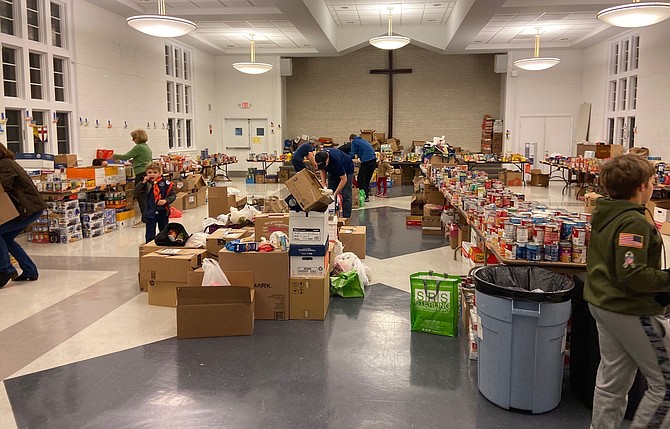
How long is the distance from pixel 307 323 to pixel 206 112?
46.3 feet

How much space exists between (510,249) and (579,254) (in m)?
0.40

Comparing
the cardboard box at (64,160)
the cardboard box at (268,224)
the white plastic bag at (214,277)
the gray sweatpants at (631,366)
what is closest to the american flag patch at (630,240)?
the gray sweatpants at (631,366)

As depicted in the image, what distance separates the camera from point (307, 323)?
429 cm

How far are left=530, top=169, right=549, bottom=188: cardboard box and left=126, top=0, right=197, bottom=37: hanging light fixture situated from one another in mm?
10973

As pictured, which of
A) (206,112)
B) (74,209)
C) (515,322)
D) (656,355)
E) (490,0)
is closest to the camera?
(656,355)

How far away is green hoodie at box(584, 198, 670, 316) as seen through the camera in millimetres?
2139

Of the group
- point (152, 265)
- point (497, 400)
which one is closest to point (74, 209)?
point (152, 265)

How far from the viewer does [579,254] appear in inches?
133

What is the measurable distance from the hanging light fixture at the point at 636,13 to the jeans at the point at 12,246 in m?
7.20

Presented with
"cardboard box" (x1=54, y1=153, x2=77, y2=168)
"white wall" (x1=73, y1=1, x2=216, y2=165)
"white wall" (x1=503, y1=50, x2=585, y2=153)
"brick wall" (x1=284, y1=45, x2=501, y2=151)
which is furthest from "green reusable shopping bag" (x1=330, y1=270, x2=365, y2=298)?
"brick wall" (x1=284, y1=45, x2=501, y2=151)

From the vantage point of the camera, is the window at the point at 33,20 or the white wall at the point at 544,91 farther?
the white wall at the point at 544,91

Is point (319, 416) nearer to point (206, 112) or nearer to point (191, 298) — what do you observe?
point (191, 298)

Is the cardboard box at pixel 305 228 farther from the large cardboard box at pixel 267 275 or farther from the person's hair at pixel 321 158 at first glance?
the person's hair at pixel 321 158

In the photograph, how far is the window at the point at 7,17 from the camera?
8305 millimetres
